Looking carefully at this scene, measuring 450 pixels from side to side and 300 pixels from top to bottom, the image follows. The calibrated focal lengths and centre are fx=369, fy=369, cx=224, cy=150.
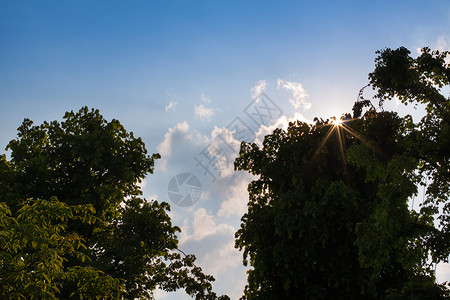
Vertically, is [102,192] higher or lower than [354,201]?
higher

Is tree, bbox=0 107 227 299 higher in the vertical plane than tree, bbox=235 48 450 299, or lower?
higher

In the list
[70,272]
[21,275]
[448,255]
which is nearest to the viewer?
[21,275]

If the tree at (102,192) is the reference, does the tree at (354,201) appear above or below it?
below

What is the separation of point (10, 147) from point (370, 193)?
19.2 m

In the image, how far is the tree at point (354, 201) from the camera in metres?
9.12

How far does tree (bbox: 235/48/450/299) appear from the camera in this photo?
912cm

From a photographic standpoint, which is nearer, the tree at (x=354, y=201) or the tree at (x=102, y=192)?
the tree at (x=354, y=201)

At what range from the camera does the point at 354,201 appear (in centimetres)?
1302

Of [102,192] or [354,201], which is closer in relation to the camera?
[354,201]

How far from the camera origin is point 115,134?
21.2 metres

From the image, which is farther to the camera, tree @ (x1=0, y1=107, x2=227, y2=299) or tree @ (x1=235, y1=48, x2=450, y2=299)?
tree @ (x1=0, y1=107, x2=227, y2=299)

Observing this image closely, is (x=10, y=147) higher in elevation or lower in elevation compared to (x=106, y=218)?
higher

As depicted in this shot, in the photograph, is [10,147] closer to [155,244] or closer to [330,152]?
[155,244]

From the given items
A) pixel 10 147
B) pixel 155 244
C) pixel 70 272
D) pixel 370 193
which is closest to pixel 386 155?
pixel 370 193
